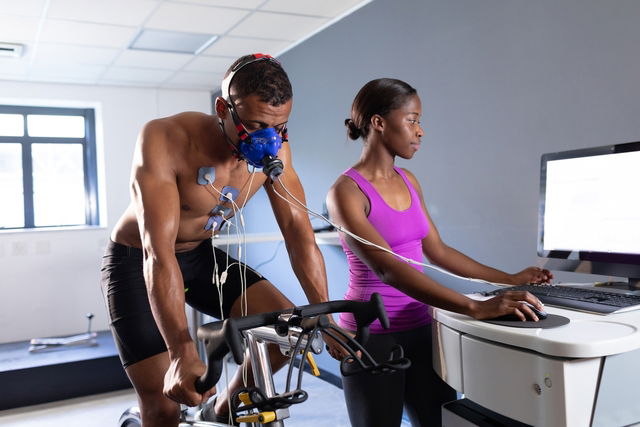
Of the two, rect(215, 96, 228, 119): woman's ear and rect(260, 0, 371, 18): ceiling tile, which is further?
rect(260, 0, 371, 18): ceiling tile

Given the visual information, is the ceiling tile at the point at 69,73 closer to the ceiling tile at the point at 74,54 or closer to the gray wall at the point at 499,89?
the ceiling tile at the point at 74,54

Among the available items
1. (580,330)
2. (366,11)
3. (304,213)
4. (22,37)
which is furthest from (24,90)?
(580,330)

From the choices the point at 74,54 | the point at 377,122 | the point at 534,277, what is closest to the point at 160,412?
the point at 377,122

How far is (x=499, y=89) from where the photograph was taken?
2.65 meters

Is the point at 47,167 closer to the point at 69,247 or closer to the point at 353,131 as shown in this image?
the point at 69,247

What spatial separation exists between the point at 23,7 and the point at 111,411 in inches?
96.3

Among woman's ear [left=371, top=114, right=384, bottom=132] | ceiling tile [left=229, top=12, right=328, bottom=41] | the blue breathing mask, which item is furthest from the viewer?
ceiling tile [left=229, top=12, right=328, bottom=41]

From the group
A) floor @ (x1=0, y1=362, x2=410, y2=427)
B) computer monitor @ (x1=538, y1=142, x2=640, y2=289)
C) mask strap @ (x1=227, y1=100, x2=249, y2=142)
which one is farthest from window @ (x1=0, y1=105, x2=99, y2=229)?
computer monitor @ (x1=538, y1=142, x2=640, y2=289)

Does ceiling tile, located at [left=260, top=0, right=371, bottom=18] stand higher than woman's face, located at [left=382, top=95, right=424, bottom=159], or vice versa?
ceiling tile, located at [left=260, top=0, right=371, bottom=18]

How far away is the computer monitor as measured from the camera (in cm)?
158

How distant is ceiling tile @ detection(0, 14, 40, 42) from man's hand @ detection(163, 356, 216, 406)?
3.24m

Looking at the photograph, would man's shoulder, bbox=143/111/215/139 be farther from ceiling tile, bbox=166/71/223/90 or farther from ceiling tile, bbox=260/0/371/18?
ceiling tile, bbox=166/71/223/90

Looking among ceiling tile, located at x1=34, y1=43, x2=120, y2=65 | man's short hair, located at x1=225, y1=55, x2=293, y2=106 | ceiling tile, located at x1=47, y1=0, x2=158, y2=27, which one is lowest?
man's short hair, located at x1=225, y1=55, x2=293, y2=106

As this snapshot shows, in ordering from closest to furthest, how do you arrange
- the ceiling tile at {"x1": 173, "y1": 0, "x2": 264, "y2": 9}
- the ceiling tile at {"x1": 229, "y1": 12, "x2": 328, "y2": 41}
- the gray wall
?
1. the gray wall
2. the ceiling tile at {"x1": 173, "y1": 0, "x2": 264, "y2": 9}
3. the ceiling tile at {"x1": 229, "y1": 12, "x2": 328, "y2": 41}
